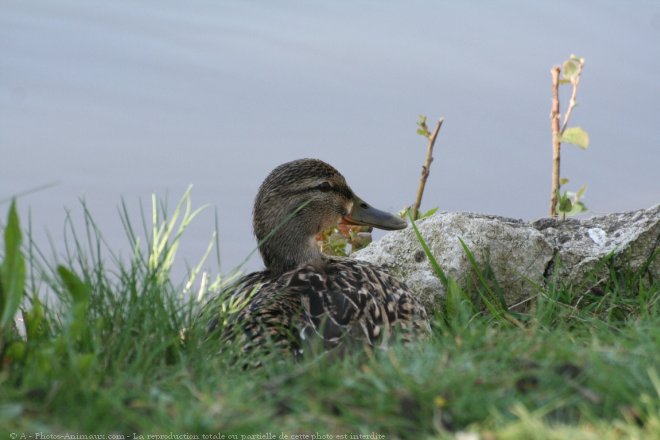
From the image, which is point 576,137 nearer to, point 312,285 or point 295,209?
point 295,209

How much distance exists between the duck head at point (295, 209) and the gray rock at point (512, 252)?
0.80 m

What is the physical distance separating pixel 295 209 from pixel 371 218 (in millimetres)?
780

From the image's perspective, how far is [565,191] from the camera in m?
7.65

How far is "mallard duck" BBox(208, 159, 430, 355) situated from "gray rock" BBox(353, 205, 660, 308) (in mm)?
339

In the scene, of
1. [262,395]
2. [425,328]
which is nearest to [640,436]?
[262,395]

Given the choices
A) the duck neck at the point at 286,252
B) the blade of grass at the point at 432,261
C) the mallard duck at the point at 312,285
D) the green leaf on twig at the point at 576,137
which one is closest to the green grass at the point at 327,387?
the mallard duck at the point at 312,285

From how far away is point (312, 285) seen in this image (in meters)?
5.12

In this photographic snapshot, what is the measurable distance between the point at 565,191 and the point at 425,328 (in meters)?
2.90

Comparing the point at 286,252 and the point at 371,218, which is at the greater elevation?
the point at 371,218

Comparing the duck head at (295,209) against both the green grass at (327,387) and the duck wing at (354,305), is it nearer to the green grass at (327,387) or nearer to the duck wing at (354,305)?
the duck wing at (354,305)

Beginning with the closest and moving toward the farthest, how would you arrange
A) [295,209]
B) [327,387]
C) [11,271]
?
1. [327,387]
2. [11,271]
3. [295,209]

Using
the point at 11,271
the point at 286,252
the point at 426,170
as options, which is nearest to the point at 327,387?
the point at 11,271

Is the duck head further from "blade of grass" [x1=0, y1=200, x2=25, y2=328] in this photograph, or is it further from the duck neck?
"blade of grass" [x1=0, y1=200, x2=25, y2=328]

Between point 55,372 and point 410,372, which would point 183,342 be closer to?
point 55,372
